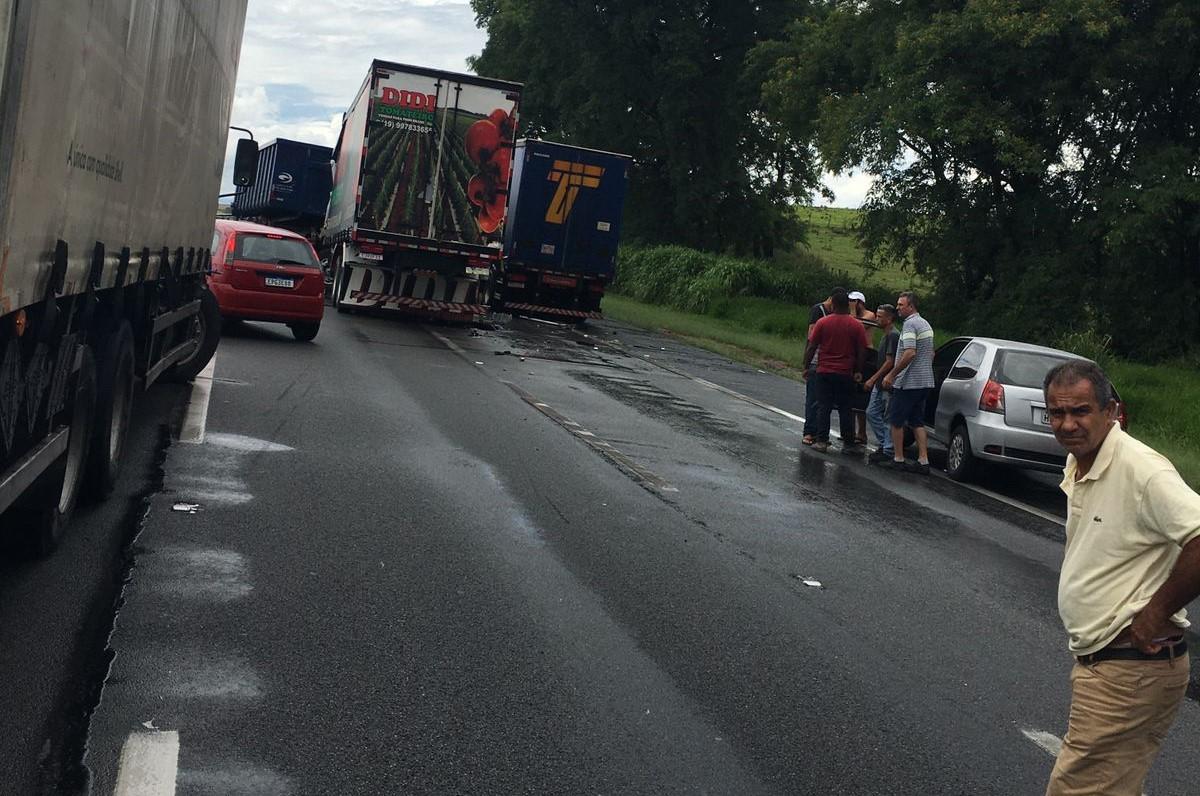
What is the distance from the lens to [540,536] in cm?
917

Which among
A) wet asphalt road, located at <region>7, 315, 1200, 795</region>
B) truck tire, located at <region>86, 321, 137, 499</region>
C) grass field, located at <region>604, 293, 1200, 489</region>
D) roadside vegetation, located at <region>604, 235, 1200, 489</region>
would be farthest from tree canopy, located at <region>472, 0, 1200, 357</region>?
truck tire, located at <region>86, 321, 137, 499</region>

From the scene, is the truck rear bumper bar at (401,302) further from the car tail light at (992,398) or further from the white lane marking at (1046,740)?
the white lane marking at (1046,740)

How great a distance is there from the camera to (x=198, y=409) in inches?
508

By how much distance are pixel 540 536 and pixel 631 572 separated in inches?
36.5

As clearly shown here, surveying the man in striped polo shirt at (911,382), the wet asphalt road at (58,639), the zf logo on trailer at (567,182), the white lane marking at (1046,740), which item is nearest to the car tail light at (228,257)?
the man in striped polo shirt at (911,382)

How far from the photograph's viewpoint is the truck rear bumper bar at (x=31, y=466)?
580 centimetres

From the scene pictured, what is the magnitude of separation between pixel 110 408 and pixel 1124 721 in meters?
5.95

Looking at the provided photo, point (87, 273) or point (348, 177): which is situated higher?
point (348, 177)

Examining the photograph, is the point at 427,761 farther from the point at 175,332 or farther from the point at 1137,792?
the point at 175,332

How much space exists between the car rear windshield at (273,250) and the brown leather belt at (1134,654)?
1654cm

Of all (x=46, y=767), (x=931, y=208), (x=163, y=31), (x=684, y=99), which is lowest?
(x=46, y=767)

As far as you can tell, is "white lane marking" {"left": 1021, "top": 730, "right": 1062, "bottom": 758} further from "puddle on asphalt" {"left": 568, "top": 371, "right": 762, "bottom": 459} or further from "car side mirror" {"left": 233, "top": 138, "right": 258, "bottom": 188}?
"car side mirror" {"left": 233, "top": 138, "right": 258, "bottom": 188}

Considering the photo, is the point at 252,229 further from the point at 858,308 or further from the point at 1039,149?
the point at 1039,149

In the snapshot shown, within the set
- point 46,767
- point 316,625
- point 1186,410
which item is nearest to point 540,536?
point 316,625
